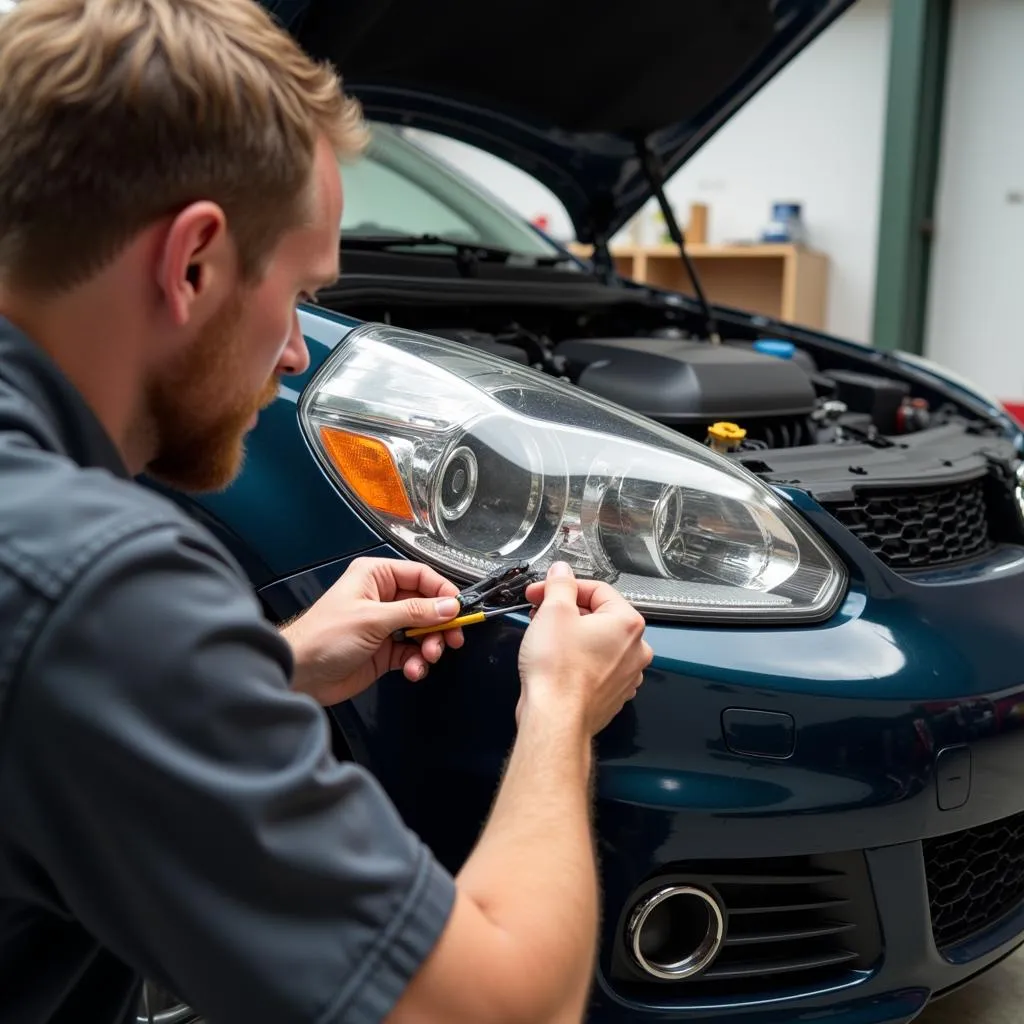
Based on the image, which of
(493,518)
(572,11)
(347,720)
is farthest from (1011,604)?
(572,11)

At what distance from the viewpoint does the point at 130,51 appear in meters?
0.67

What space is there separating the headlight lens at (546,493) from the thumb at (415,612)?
0.09 m

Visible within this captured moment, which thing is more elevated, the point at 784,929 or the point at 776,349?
the point at 776,349

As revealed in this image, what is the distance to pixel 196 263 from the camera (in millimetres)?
700

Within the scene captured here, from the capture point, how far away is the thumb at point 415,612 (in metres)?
1.10

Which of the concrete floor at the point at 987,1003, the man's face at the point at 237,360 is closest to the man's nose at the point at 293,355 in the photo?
the man's face at the point at 237,360

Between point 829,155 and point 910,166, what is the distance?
0.62 meters

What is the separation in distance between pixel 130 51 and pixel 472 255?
1666 mm

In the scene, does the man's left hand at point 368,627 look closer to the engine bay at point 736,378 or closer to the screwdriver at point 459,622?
the screwdriver at point 459,622

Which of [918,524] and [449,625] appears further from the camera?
[918,524]

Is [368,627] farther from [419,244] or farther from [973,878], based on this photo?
[419,244]

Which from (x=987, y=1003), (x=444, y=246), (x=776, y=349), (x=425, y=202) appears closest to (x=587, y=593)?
(x=987, y=1003)

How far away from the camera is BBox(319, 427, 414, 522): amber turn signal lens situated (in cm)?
122

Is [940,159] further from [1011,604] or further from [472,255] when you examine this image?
[1011,604]
